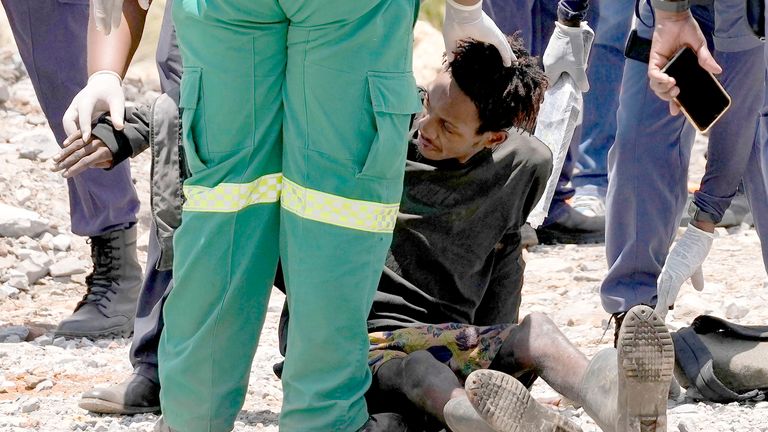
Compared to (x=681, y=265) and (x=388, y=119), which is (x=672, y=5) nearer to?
(x=681, y=265)

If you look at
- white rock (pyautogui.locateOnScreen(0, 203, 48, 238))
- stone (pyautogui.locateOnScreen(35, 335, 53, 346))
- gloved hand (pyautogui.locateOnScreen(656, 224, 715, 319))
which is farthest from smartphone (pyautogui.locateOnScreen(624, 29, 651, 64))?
white rock (pyautogui.locateOnScreen(0, 203, 48, 238))

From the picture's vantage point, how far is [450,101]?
3348 millimetres

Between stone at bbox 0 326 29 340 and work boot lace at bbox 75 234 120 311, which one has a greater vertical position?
work boot lace at bbox 75 234 120 311

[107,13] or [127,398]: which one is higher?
[107,13]

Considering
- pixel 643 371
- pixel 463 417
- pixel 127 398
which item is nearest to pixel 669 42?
pixel 643 371

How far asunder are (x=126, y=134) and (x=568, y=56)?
1953 millimetres

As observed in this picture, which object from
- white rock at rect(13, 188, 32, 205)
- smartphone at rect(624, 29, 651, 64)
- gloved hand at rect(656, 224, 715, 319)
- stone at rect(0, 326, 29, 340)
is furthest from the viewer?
white rock at rect(13, 188, 32, 205)

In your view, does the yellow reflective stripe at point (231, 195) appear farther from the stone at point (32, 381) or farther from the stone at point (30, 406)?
the stone at point (32, 381)

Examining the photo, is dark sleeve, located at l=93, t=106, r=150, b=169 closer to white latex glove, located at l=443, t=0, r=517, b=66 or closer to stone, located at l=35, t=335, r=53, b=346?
white latex glove, located at l=443, t=0, r=517, b=66

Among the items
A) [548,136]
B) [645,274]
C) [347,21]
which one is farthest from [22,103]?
[347,21]

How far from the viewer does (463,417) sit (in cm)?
285

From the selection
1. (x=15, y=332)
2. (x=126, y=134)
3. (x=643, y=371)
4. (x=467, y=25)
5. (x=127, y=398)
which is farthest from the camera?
(x=15, y=332)

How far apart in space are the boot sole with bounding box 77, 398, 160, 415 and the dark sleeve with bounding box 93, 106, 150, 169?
0.66 m

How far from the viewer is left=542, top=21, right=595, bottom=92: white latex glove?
466 cm
